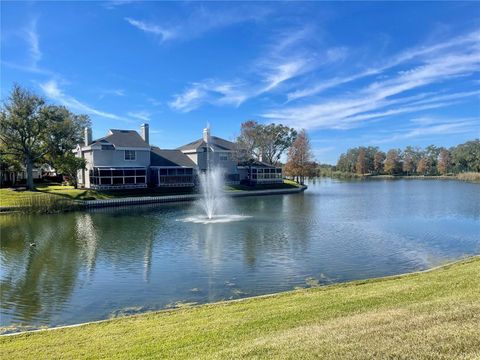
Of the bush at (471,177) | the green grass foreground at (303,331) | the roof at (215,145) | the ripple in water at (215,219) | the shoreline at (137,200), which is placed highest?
the roof at (215,145)

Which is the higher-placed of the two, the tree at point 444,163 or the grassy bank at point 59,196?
the tree at point 444,163

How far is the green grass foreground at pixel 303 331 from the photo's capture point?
4.57m

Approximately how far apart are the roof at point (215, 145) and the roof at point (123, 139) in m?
7.76

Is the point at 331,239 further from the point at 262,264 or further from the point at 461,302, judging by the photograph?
the point at 461,302

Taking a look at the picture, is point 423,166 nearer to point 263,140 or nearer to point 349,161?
point 349,161

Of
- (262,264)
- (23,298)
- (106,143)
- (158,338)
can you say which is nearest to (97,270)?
(23,298)

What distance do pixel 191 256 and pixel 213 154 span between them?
3724 centimetres

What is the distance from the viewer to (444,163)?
10062 cm

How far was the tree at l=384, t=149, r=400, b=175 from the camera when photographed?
104 m

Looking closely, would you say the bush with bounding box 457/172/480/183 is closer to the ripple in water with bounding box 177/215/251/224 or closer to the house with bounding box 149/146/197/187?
the house with bounding box 149/146/197/187

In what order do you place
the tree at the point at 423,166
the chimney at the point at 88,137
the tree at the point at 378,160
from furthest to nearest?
the tree at the point at 378,160 < the tree at the point at 423,166 < the chimney at the point at 88,137

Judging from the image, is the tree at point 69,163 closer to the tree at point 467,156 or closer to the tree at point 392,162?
the tree at point 392,162

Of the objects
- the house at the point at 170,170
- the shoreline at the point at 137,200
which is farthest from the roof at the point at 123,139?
the shoreline at the point at 137,200

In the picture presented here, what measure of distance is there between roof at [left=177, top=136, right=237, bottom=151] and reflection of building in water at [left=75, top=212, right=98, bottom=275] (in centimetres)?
2364
